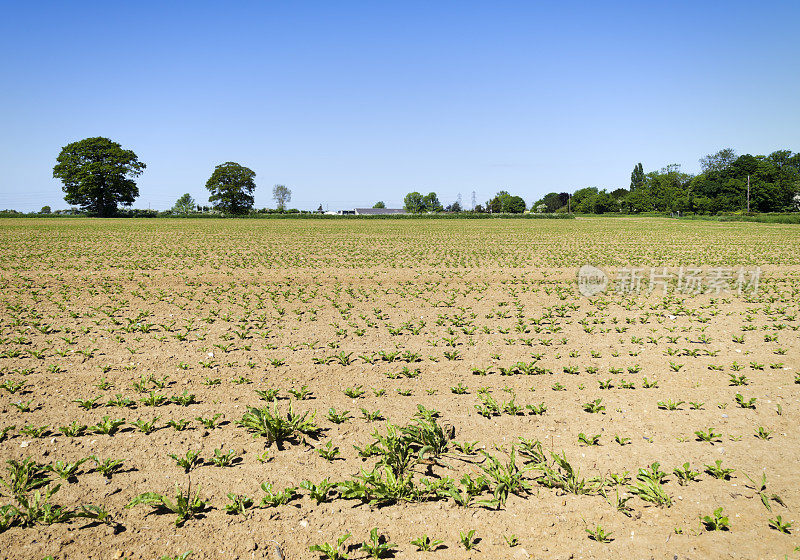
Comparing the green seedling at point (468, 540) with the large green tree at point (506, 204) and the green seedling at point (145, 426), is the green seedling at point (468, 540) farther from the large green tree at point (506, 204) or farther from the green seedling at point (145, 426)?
the large green tree at point (506, 204)

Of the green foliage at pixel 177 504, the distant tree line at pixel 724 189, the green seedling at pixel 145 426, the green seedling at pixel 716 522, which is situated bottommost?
the green seedling at pixel 716 522

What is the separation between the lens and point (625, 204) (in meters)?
143

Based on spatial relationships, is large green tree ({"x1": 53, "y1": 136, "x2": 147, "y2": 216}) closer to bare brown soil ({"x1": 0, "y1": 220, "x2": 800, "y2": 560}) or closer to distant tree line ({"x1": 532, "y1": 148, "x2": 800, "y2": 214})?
bare brown soil ({"x1": 0, "y1": 220, "x2": 800, "y2": 560})

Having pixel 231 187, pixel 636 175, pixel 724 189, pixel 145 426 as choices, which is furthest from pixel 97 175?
pixel 636 175

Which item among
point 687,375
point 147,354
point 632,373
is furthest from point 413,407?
point 147,354

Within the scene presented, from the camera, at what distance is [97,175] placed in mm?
89125

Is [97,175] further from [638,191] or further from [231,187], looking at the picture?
[638,191]

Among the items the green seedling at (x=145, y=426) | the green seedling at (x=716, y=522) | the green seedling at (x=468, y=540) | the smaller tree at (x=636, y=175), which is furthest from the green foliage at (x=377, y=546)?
the smaller tree at (x=636, y=175)

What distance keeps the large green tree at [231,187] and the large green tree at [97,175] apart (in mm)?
22478

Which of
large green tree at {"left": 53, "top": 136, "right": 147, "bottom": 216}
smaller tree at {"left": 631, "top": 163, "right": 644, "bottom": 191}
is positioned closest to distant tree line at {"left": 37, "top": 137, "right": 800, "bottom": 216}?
large green tree at {"left": 53, "top": 136, "right": 147, "bottom": 216}

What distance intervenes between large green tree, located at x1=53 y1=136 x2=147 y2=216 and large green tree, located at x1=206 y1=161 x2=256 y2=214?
2248 cm

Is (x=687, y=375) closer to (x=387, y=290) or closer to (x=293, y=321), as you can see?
(x=293, y=321)

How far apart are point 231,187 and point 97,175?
30617mm

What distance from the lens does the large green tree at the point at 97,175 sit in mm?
88250
